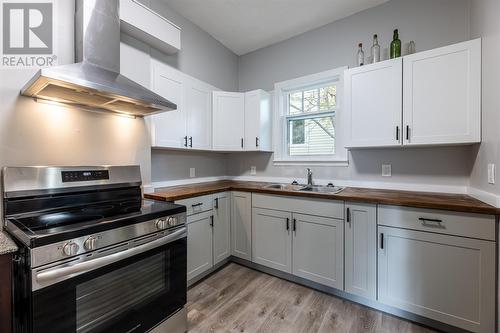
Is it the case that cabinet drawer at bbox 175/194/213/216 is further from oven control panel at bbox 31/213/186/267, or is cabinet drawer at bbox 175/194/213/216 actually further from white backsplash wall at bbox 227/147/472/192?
white backsplash wall at bbox 227/147/472/192

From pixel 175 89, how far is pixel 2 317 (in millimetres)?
2035

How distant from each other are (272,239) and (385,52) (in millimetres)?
2298

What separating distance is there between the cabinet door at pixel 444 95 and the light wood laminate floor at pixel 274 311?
150 cm

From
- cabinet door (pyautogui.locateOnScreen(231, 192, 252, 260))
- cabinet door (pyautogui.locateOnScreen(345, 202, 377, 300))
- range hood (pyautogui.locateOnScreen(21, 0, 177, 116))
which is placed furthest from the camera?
cabinet door (pyautogui.locateOnScreen(231, 192, 252, 260))

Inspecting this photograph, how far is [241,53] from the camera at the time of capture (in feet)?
11.3

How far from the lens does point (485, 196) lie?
1.59 m

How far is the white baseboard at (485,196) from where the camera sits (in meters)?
1.42

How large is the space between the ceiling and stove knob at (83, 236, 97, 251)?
2.46m

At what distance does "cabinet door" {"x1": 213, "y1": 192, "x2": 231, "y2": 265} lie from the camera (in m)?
2.44

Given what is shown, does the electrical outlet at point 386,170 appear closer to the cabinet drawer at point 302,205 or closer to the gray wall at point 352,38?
the cabinet drawer at point 302,205

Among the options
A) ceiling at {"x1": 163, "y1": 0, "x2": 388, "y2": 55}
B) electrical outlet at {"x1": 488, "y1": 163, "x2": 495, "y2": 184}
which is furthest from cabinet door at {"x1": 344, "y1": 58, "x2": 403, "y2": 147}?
ceiling at {"x1": 163, "y1": 0, "x2": 388, "y2": 55}

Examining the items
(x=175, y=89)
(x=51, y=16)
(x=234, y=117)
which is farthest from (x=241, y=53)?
(x=51, y=16)

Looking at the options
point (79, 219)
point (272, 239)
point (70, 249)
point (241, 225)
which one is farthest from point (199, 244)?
point (70, 249)

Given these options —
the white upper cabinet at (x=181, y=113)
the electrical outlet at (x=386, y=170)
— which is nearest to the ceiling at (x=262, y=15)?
the white upper cabinet at (x=181, y=113)
